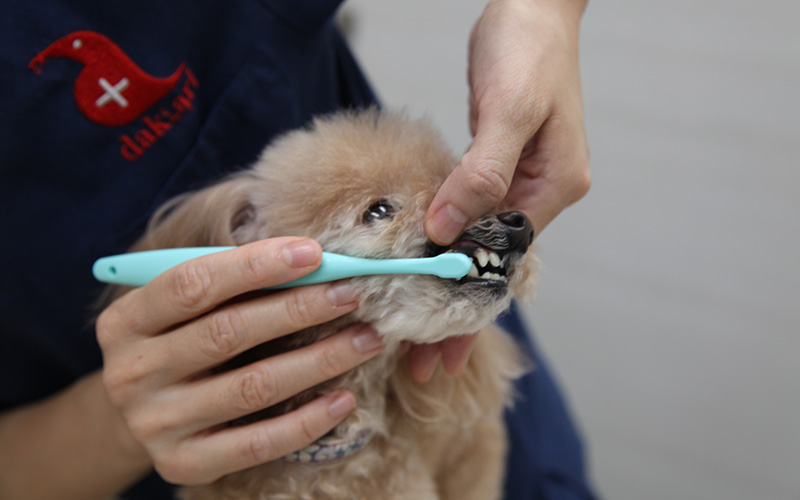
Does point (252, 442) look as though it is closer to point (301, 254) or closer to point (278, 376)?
point (278, 376)

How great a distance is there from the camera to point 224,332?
1.43ft

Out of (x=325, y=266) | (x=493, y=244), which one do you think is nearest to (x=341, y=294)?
(x=325, y=266)

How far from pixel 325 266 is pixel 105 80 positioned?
30 centimetres

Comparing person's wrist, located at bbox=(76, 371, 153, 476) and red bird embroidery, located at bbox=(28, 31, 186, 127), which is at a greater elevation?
red bird embroidery, located at bbox=(28, 31, 186, 127)

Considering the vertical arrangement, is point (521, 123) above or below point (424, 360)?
above

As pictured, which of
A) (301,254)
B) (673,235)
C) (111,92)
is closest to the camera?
(301,254)

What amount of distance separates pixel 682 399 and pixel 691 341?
0.16 m

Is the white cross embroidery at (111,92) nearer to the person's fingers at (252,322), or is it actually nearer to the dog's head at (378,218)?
the dog's head at (378,218)

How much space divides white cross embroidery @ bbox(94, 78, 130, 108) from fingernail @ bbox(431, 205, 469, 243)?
0.34m

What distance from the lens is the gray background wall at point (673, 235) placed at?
41.8 inches

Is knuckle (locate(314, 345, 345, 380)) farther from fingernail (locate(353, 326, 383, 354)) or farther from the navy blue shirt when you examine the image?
the navy blue shirt

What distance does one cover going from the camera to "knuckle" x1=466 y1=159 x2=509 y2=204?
406 mm

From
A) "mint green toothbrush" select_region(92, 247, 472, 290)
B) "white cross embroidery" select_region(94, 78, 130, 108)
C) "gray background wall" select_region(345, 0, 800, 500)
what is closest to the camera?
"mint green toothbrush" select_region(92, 247, 472, 290)

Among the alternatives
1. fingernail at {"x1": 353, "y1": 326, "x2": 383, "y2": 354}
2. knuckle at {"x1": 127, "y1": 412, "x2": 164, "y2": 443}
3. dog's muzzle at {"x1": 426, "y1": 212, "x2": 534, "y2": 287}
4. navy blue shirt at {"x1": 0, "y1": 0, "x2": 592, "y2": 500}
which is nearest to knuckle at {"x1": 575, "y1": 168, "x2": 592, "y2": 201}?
dog's muzzle at {"x1": 426, "y1": 212, "x2": 534, "y2": 287}
